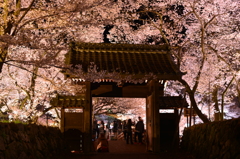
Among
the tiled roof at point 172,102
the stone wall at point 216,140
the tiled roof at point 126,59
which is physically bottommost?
the stone wall at point 216,140

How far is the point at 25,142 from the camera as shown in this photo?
22.6ft

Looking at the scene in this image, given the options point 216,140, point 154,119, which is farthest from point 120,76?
point 216,140

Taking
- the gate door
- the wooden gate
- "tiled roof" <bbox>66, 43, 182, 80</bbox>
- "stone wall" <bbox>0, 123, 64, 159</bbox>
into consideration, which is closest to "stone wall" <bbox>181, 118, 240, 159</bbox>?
the gate door

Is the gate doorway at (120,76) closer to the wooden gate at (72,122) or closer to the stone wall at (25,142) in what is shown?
the wooden gate at (72,122)

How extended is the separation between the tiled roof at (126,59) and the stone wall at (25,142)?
318cm

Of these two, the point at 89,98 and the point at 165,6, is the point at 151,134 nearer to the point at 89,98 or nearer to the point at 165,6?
the point at 89,98

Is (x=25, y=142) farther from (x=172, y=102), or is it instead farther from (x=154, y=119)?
(x=172, y=102)

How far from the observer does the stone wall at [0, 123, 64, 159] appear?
5.79 m

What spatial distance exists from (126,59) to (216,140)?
227 inches

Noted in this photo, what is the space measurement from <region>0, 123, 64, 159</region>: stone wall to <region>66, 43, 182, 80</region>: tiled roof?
3.18 m

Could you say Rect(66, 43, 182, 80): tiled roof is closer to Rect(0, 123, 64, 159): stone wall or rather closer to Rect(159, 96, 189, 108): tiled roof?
Rect(159, 96, 189, 108): tiled roof

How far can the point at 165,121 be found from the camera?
13.0 meters

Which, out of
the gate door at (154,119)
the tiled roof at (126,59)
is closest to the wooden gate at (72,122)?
the tiled roof at (126,59)

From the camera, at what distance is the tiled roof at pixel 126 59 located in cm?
1141
